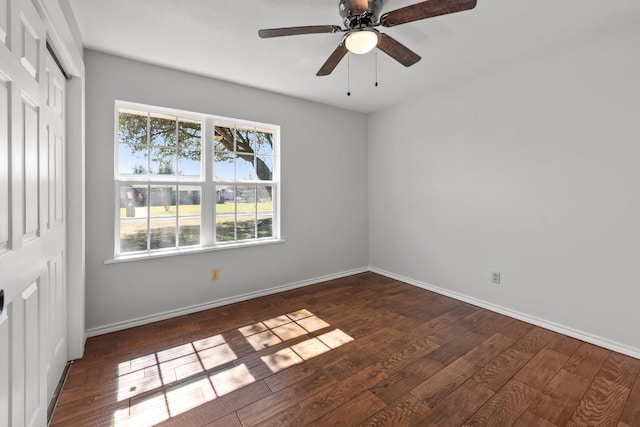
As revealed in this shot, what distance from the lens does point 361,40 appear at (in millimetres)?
1827

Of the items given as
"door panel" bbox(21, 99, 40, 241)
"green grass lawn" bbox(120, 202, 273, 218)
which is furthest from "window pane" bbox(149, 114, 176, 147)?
"door panel" bbox(21, 99, 40, 241)

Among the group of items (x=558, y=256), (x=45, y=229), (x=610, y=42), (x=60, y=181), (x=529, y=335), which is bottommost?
(x=529, y=335)

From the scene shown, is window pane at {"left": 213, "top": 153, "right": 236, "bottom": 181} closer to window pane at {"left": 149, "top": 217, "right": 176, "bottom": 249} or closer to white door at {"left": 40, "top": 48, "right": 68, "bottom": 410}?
window pane at {"left": 149, "top": 217, "right": 176, "bottom": 249}

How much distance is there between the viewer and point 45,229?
152cm

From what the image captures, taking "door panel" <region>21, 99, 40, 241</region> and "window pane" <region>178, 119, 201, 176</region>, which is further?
"window pane" <region>178, 119, 201, 176</region>

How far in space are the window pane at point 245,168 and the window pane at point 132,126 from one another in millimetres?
982

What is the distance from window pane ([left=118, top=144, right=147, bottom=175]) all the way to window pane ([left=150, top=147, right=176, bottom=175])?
8 centimetres

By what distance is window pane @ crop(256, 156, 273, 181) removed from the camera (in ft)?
11.8

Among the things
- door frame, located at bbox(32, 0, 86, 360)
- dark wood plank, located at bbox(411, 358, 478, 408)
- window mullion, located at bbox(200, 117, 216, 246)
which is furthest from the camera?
window mullion, located at bbox(200, 117, 216, 246)

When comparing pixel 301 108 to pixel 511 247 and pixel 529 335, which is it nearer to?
pixel 511 247

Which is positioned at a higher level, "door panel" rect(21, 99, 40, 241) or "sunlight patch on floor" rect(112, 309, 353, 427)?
"door panel" rect(21, 99, 40, 241)

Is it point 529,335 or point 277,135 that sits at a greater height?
point 277,135

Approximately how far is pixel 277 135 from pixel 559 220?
3142mm

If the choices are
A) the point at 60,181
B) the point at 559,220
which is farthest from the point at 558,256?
the point at 60,181
